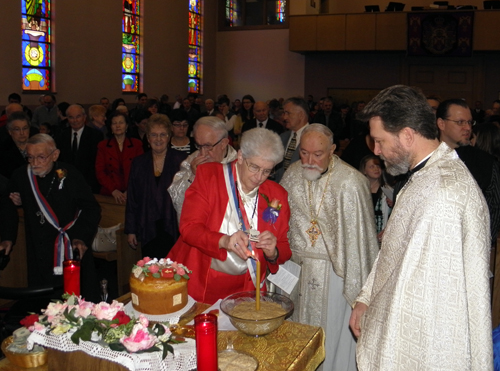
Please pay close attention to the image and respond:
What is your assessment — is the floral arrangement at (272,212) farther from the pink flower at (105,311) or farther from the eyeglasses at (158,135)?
the eyeglasses at (158,135)

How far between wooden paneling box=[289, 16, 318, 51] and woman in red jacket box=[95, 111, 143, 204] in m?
12.9

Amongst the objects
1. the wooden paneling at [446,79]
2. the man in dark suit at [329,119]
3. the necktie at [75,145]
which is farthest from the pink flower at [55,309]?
the wooden paneling at [446,79]

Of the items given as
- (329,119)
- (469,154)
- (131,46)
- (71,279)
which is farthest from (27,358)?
(131,46)

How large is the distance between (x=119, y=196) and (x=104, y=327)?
3.81 meters

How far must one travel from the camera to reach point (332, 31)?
17.7 m

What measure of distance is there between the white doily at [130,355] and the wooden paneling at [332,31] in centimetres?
1667

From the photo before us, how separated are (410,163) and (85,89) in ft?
43.6

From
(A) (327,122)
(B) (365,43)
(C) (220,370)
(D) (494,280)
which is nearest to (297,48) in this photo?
(B) (365,43)

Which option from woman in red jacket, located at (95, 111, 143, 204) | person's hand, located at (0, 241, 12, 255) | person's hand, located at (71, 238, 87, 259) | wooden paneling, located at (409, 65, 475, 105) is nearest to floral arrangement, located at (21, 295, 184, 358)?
person's hand, located at (71, 238, 87, 259)

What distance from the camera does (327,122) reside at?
39.6 ft

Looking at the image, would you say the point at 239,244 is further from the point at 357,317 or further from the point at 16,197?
the point at 16,197

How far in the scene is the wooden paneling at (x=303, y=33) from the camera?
18.0 m

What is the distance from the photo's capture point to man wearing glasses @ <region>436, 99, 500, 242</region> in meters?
3.97

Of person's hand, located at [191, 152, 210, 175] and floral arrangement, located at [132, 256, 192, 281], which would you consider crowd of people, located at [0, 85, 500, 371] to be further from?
floral arrangement, located at [132, 256, 192, 281]
